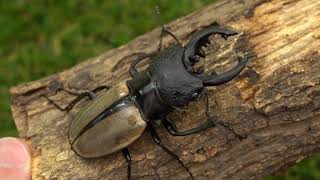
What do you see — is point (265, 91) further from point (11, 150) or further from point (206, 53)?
point (11, 150)

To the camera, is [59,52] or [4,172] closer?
[4,172]

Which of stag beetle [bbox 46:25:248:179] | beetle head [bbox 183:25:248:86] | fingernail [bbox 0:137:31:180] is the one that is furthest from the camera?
fingernail [bbox 0:137:31:180]

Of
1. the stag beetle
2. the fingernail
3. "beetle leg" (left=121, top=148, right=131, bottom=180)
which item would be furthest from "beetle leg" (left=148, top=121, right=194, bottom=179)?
the fingernail

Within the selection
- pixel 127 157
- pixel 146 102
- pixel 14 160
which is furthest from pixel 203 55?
pixel 14 160

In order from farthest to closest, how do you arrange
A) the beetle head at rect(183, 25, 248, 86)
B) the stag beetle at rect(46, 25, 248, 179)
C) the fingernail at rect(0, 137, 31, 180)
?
the fingernail at rect(0, 137, 31, 180) → the stag beetle at rect(46, 25, 248, 179) → the beetle head at rect(183, 25, 248, 86)

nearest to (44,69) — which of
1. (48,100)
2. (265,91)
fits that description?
(48,100)

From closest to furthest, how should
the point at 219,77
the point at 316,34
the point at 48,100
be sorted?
the point at 219,77 → the point at 316,34 → the point at 48,100

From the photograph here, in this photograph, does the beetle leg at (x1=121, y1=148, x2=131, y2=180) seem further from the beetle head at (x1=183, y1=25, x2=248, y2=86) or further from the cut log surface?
the beetle head at (x1=183, y1=25, x2=248, y2=86)
